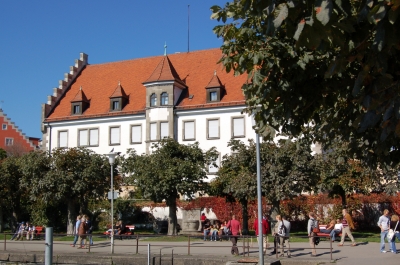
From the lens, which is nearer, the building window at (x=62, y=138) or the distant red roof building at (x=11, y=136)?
the building window at (x=62, y=138)

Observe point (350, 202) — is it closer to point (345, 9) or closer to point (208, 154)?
point (208, 154)

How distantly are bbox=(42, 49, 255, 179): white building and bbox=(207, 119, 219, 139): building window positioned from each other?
8cm

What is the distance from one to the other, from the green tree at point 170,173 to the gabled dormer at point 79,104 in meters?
19.1

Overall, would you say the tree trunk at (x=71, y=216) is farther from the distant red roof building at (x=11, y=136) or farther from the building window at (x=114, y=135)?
the distant red roof building at (x=11, y=136)

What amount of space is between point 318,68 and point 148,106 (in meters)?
36.9

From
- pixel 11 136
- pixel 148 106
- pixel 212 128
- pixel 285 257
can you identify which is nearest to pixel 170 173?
pixel 285 257

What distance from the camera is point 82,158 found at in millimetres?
31516

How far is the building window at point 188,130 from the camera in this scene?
147 feet

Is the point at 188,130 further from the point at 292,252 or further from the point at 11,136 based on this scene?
the point at 11,136

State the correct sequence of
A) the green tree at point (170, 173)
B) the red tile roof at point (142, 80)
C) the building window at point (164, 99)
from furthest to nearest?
the red tile roof at point (142, 80), the building window at point (164, 99), the green tree at point (170, 173)

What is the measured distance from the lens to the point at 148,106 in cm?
4494

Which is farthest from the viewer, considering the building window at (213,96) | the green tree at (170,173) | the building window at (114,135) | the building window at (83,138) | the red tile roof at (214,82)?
the building window at (83,138)

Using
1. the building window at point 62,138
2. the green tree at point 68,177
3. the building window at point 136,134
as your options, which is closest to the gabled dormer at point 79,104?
the building window at point 62,138

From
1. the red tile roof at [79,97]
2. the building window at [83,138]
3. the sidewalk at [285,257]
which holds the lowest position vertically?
the sidewalk at [285,257]
